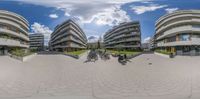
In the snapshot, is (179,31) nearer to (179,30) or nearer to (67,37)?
(179,30)

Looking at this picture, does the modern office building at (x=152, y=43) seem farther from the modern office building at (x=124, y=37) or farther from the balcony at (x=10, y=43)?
the balcony at (x=10, y=43)

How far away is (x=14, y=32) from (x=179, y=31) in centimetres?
506

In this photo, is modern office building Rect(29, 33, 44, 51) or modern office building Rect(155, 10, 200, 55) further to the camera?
modern office building Rect(29, 33, 44, 51)

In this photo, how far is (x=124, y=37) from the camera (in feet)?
31.0

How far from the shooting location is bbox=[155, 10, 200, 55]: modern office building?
750 cm

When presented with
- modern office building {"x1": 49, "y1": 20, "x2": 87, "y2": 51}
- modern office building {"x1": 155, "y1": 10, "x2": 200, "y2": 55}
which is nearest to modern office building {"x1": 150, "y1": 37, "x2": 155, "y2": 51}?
modern office building {"x1": 155, "y1": 10, "x2": 200, "y2": 55}

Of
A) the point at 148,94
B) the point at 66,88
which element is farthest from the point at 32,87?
the point at 148,94

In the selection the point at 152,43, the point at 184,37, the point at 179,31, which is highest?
the point at 179,31

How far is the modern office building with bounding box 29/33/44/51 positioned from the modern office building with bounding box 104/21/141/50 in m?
2.08

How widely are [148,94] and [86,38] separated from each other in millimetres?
2680

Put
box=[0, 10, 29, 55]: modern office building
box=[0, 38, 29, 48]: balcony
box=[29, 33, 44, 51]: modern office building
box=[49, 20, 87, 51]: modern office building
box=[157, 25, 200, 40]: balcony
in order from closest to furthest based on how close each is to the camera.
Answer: box=[157, 25, 200, 40]: balcony, box=[0, 10, 29, 55]: modern office building, box=[0, 38, 29, 48]: balcony, box=[29, 33, 44, 51]: modern office building, box=[49, 20, 87, 51]: modern office building

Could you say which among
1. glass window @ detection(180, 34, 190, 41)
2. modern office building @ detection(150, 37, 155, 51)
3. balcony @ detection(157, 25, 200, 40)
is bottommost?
modern office building @ detection(150, 37, 155, 51)

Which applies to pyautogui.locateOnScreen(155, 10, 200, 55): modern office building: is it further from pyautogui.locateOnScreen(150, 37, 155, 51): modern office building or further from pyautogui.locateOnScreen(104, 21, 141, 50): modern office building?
pyautogui.locateOnScreen(104, 21, 141, 50): modern office building

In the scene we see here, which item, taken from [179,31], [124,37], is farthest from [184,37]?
[124,37]
